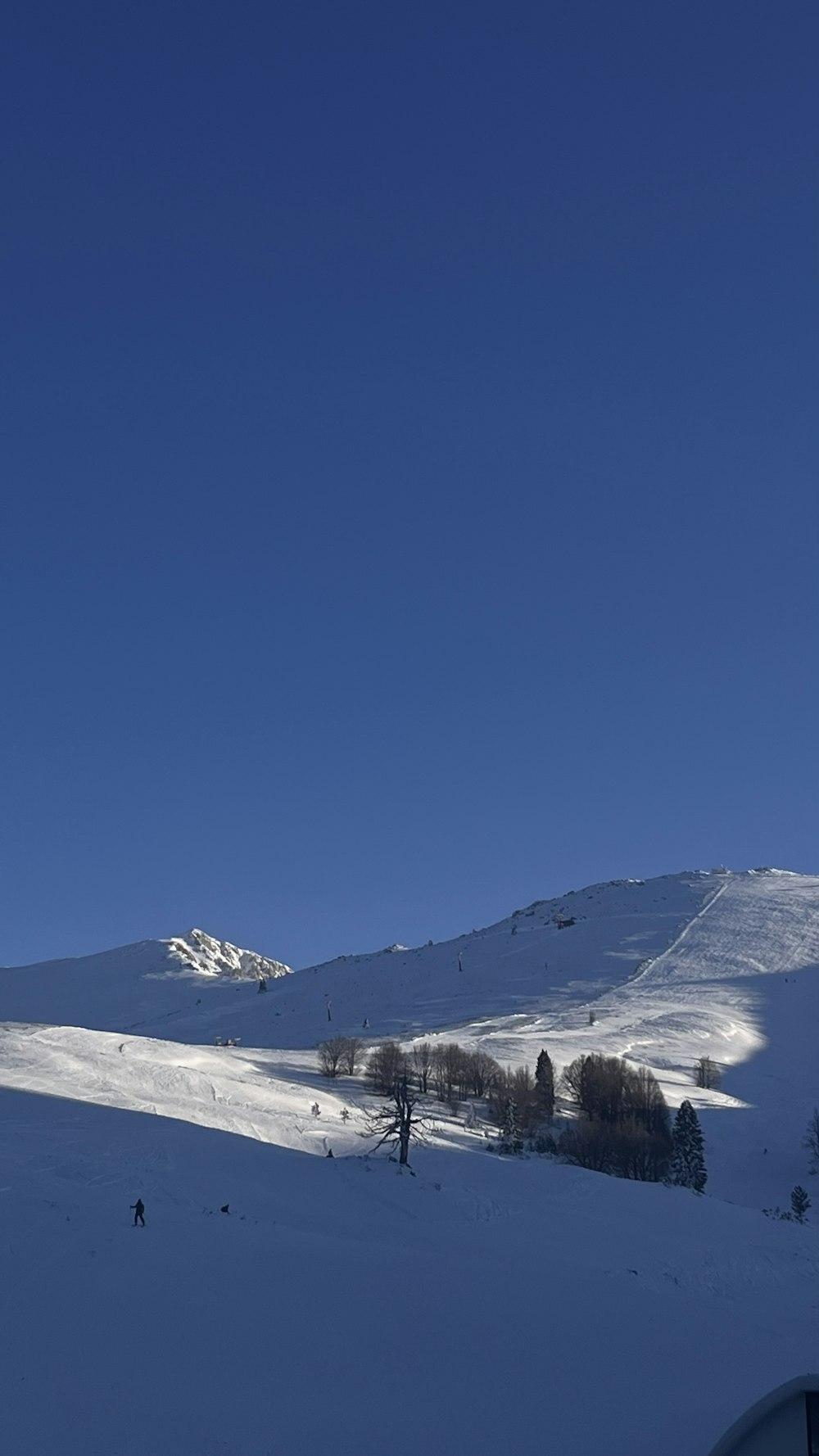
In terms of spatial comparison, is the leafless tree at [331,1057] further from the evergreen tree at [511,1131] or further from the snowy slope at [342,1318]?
the snowy slope at [342,1318]

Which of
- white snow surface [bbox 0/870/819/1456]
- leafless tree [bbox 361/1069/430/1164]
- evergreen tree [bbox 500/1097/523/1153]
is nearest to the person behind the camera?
white snow surface [bbox 0/870/819/1456]

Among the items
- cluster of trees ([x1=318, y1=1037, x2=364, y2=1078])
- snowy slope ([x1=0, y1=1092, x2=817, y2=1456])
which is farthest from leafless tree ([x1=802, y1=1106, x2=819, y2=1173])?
cluster of trees ([x1=318, y1=1037, x2=364, y2=1078])

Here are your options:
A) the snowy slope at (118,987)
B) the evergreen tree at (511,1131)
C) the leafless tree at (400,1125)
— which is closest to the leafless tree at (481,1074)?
the evergreen tree at (511,1131)

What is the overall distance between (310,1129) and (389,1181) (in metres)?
9.94

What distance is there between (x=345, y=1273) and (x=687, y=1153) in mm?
35909

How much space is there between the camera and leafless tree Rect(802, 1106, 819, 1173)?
196ft

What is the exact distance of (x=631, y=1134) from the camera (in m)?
56.2

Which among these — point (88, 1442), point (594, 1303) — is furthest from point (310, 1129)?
point (88, 1442)

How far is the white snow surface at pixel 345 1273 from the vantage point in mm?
17219

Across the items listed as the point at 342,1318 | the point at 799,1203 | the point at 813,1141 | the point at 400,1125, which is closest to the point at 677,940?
the point at 813,1141

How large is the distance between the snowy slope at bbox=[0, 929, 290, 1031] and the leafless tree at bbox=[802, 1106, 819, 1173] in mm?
77109

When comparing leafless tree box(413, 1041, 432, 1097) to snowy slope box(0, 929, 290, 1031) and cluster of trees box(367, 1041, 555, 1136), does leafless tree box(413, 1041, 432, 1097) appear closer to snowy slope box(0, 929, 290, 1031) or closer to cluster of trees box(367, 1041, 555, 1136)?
cluster of trees box(367, 1041, 555, 1136)

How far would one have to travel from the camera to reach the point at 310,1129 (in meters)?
47.2

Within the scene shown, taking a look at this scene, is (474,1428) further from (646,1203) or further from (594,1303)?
(646,1203)
